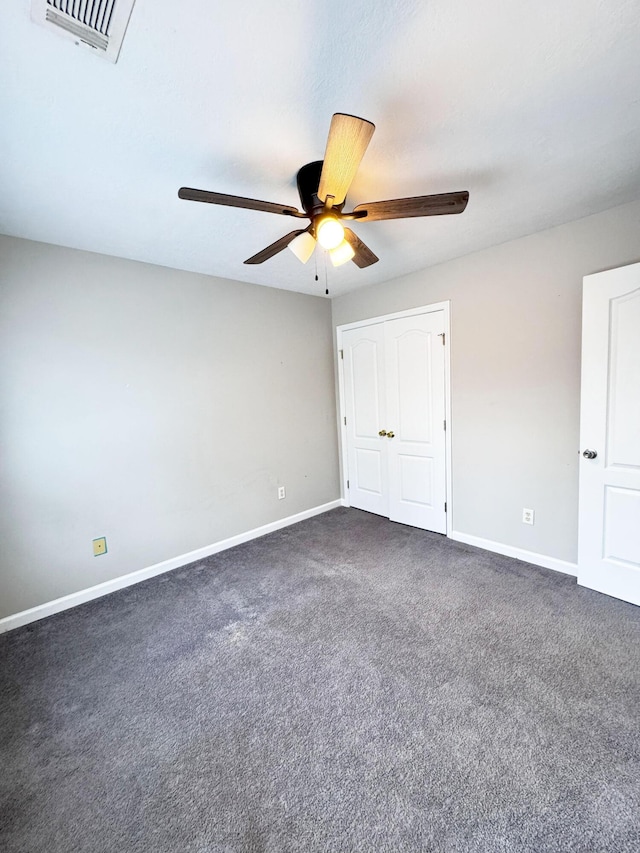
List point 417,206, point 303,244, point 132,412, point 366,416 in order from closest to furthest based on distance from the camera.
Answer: point 417,206, point 303,244, point 132,412, point 366,416

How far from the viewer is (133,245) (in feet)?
8.12

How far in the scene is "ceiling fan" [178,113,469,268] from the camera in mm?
1173

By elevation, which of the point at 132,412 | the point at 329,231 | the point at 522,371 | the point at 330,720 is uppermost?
the point at 329,231

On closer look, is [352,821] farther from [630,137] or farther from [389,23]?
[630,137]

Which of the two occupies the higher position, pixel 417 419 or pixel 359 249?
Result: pixel 359 249

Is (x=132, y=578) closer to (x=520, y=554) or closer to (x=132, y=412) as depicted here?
(x=132, y=412)

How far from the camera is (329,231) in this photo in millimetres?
1574

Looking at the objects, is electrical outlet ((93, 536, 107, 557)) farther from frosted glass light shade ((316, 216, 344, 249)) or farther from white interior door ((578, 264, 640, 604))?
white interior door ((578, 264, 640, 604))

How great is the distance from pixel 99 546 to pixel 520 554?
126 inches

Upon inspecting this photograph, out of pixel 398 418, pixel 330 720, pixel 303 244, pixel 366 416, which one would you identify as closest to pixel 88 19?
pixel 303 244

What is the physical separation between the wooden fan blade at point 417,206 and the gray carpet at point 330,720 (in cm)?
212

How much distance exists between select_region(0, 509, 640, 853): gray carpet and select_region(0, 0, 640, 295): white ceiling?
2447 millimetres

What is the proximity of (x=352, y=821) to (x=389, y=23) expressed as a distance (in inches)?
97.1

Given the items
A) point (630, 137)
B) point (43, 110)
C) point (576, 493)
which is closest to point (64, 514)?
point (43, 110)
